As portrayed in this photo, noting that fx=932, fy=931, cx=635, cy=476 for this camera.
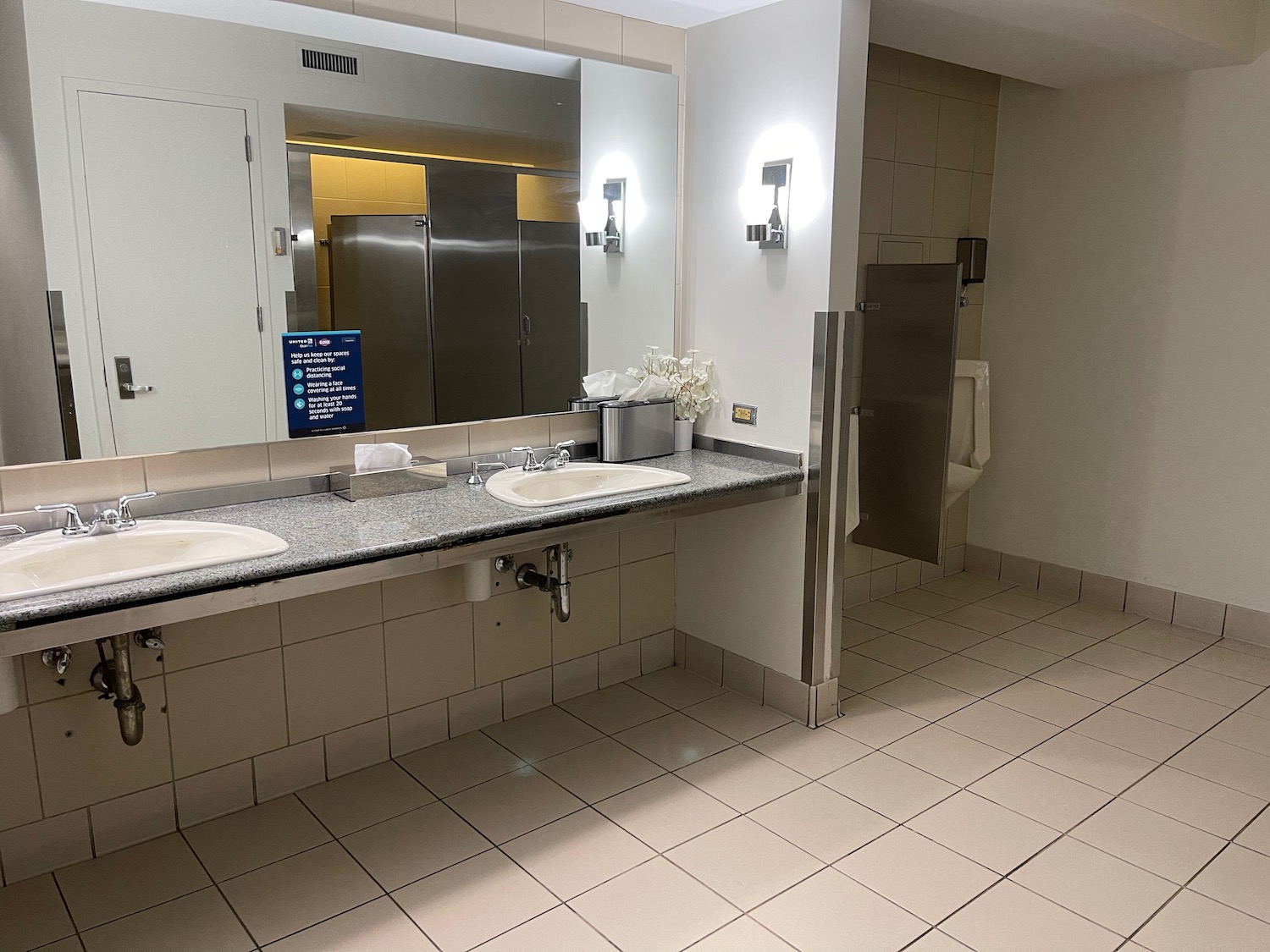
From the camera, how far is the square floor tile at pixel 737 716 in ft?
10.0

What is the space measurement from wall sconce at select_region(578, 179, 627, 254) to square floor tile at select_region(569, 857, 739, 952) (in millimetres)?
1944

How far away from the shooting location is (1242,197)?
3.59 m

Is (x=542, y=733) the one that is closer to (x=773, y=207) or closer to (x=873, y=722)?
(x=873, y=722)

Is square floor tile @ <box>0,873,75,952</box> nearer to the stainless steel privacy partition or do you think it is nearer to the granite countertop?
the granite countertop

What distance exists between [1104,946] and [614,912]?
1.08 metres

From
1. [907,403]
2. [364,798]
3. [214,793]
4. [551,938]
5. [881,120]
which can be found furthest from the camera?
[881,120]

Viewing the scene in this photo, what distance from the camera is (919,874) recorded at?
2.29 meters

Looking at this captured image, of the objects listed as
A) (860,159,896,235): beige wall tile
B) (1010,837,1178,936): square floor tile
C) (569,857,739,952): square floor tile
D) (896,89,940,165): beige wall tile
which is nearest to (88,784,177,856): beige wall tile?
(569,857,739,952): square floor tile

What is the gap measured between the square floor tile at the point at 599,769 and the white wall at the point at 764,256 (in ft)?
2.05

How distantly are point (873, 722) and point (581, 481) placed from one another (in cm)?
127

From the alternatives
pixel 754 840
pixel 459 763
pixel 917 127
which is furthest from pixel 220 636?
pixel 917 127

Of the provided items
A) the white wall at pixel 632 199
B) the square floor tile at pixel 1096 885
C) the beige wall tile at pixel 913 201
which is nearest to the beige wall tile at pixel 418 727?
the white wall at pixel 632 199

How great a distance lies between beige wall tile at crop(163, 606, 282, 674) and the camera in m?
2.39

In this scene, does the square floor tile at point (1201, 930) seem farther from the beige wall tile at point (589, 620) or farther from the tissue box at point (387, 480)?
the tissue box at point (387, 480)
